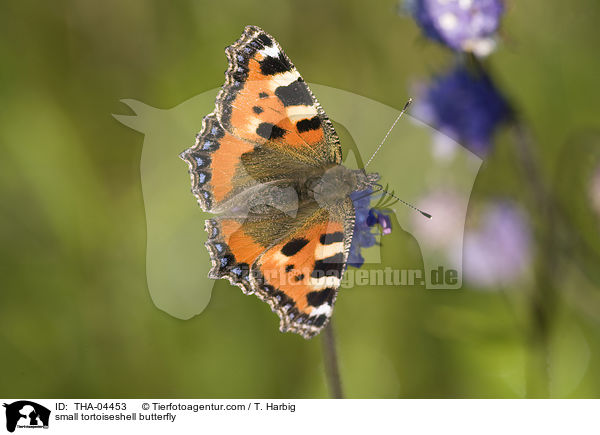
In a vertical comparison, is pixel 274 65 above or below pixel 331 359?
above

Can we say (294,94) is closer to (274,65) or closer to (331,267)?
(274,65)

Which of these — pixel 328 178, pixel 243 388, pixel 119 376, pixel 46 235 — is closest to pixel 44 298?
pixel 46 235

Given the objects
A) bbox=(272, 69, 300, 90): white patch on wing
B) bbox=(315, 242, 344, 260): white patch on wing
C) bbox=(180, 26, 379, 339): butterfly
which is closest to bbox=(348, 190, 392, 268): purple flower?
bbox=(180, 26, 379, 339): butterfly

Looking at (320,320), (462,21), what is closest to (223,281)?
(320,320)

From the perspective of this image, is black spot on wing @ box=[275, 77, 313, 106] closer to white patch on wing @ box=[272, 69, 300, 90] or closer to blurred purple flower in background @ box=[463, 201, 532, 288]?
white patch on wing @ box=[272, 69, 300, 90]

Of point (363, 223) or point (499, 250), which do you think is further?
point (499, 250)
